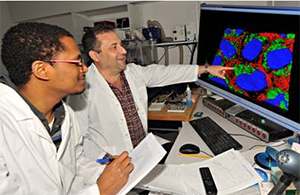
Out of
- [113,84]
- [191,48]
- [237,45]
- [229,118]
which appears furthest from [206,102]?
[191,48]

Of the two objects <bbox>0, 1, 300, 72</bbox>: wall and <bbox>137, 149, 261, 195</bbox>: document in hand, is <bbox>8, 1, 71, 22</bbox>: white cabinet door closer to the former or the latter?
<bbox>0, 1, 300, 72</bbox>: wall

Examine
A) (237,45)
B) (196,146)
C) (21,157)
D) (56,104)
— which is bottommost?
(196,146)

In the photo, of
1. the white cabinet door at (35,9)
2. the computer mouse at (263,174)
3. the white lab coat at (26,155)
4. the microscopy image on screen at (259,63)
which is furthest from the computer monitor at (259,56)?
the white cabinet door at (35,9)

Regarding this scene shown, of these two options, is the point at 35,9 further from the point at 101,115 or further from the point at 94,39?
the point at 101,115

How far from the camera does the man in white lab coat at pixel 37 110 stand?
0.84 metres

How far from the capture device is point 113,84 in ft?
5.11

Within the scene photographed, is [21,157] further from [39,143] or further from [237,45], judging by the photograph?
[237,45]

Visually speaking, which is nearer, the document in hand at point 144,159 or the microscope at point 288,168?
the microscope at point 288,168

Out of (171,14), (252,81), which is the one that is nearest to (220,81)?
(252,81)

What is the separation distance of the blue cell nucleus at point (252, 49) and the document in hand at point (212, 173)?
19.4 inches

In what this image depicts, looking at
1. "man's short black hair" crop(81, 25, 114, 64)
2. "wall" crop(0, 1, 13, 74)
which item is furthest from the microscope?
"wall" crop(0, 1, 13, 74)

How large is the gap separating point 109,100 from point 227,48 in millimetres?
794

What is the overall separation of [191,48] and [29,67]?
6.38 ft

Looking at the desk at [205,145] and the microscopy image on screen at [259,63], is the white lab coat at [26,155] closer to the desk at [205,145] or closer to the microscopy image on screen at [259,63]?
the desk at [205,145]
